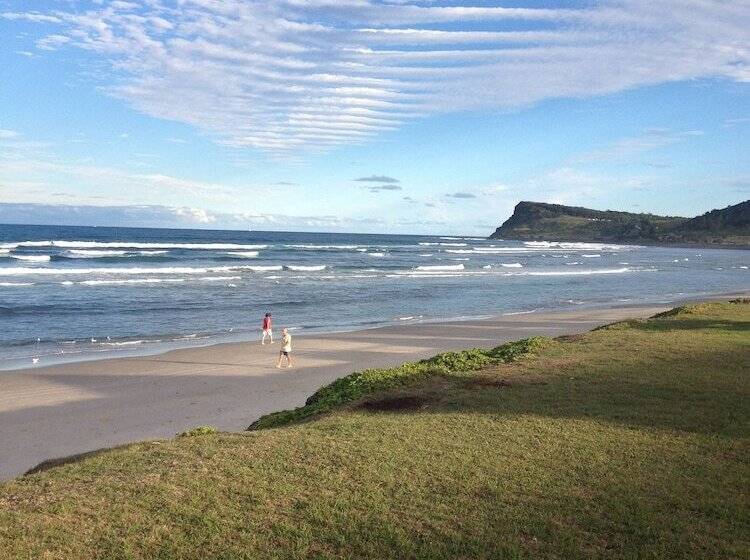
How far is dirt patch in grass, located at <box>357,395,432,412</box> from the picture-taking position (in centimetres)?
956

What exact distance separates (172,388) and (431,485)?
384 inches

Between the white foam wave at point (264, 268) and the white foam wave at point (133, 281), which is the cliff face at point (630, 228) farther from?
the white foam wave at point (133, 281)

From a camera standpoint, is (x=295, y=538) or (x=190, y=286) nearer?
(x=295, y=538)

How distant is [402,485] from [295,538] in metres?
1.39

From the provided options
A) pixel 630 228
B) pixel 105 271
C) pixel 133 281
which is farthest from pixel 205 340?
pixel 630 228

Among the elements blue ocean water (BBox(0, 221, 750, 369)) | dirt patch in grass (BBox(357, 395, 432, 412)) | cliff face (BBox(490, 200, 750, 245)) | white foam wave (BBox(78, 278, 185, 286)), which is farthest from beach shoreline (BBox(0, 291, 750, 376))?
cliff face (BBox(490, 200, 750, 245))

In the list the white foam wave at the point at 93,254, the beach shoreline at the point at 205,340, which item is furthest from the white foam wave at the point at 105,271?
the beach shoreline at the point at 205,340

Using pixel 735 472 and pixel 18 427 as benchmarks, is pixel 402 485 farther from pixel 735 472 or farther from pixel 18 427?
pixel 18 427

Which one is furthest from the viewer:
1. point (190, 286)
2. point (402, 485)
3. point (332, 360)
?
point (190, 286)

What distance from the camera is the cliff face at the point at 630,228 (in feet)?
424

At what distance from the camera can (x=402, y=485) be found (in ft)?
20.2

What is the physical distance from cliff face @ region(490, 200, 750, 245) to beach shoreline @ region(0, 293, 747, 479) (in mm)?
118325

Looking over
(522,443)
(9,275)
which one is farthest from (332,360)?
(9,275)

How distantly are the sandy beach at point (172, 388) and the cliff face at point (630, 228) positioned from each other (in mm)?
118675
